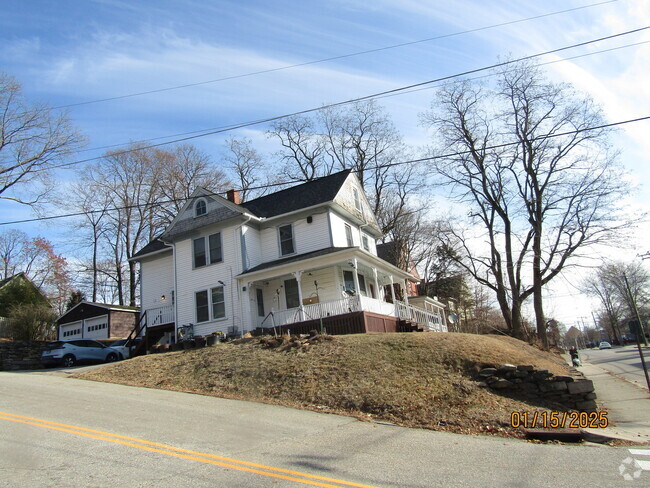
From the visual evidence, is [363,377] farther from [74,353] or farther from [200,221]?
[74,353]

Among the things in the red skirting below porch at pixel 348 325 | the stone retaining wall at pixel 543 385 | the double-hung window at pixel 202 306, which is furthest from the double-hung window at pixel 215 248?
the stone retaining wall at pixel 543 385

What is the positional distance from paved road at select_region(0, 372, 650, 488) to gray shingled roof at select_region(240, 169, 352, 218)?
1335 centimetres

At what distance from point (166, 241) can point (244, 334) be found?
293 inches

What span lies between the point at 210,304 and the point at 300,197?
274 inches

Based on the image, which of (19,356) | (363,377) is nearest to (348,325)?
(363,377)

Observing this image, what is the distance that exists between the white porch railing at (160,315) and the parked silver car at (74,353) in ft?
7.71

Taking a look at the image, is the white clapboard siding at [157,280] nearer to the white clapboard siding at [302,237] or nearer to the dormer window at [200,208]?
the dormer window at [200,208]

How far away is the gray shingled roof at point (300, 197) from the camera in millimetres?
22484

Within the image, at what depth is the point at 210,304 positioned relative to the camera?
2175 centimetres

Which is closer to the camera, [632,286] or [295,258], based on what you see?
[295,258]

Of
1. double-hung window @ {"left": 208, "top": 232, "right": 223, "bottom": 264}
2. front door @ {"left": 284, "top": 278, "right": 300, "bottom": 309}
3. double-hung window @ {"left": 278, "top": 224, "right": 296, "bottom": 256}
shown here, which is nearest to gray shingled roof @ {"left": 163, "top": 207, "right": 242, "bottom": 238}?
double-hung window @ {"left": 208, "top": 232, "right": 223, "bottom": 264}

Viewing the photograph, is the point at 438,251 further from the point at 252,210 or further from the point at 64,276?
the point at 64,276

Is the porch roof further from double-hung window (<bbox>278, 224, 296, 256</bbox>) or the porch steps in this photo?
the porch steps

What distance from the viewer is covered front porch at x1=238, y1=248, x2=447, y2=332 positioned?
19016 millimetres
